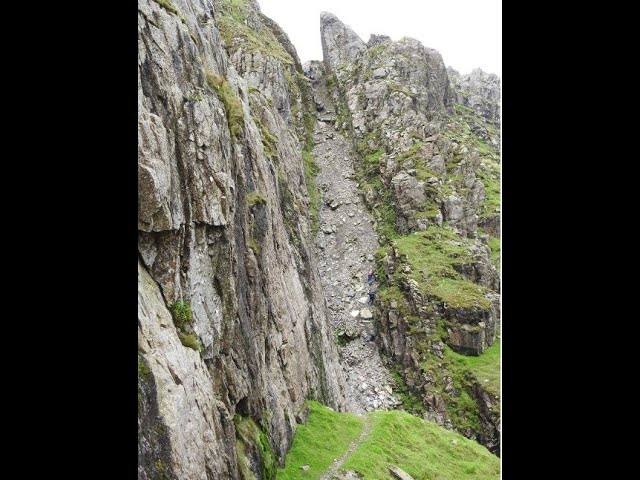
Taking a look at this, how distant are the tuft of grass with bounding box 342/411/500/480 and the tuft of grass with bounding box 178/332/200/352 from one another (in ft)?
54.9

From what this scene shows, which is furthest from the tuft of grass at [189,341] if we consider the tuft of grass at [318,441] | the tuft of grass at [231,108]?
the tuft of grass at [231,108]

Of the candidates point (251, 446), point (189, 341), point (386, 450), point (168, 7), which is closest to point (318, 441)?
point (386, 450)

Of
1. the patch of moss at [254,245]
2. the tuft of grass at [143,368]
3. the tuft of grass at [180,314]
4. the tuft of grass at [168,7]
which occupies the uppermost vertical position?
the tuft of grass at [168,7]

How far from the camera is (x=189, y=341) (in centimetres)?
1526

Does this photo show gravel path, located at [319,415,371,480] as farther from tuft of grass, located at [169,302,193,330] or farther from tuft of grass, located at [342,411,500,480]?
tuft of grass, located at [169,302,193,330]

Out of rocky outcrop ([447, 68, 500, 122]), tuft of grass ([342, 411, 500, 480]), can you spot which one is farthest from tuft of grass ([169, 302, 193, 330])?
rocky outcrop ([447, 68, 500, 122])

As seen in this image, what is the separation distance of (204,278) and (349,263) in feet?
203

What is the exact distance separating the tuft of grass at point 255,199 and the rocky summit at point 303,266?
10 centimetres

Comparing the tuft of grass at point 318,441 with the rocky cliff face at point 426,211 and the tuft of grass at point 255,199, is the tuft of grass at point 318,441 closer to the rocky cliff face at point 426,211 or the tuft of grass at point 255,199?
the tuft of grass at point 255,199

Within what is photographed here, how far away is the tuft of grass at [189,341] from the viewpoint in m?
15.1

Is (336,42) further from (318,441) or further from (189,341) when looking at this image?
(189,341)

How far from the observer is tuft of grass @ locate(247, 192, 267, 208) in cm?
2839
